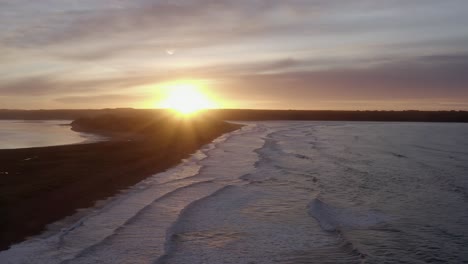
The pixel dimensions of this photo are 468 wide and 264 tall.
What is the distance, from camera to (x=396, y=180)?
77.6ft

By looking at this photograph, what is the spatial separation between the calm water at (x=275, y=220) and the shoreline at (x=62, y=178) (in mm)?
837

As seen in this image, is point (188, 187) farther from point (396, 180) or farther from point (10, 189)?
point (396, 180)

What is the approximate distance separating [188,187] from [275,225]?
7268mm

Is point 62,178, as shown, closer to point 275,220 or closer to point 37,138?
point 275,220

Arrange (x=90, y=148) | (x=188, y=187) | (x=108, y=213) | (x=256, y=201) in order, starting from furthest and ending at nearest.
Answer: (x=90, y=148)
(x=188, y=187)
(x=256, y=201)
(x=108, y=213)

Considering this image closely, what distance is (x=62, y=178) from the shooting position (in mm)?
21953

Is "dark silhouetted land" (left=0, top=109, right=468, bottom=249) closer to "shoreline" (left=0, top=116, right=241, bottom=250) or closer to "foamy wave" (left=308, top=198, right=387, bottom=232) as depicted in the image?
"shoreline" (left=0, top=116, right=241, bottom=250)

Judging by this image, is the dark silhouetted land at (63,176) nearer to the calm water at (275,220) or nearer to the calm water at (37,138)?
the calm water at (275,220)

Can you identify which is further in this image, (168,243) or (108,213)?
(108,213)

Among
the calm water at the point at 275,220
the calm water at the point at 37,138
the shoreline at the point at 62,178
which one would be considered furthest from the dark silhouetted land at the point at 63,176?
the calm water at the point at 37,138

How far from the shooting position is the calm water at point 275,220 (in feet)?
39.3

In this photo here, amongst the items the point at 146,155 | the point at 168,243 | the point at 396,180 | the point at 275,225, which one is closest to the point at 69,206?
the point at 168,243

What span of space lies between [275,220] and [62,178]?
10.2 m

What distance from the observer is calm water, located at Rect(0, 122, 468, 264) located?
39.3ft
